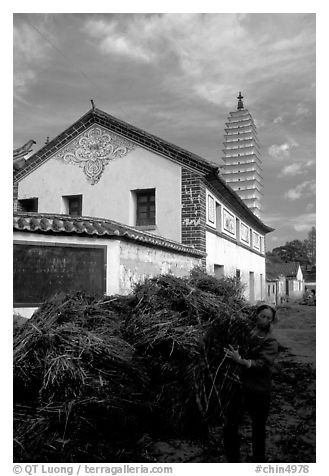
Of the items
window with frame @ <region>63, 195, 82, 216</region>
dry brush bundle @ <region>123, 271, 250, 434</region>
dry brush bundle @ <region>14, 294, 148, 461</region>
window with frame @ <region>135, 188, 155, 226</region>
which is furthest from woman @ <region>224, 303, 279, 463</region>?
window with frame @ <region>63, 195, 82, 216</region>

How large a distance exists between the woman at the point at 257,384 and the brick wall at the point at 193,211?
25.7 feet

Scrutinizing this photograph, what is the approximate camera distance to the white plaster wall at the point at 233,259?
40.7 feet

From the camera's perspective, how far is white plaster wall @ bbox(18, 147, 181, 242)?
37.4 ft

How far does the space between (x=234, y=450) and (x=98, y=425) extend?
1206 mm

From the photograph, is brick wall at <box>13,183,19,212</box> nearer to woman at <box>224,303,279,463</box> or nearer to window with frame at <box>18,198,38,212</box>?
window with frame at <box>18,198,38,212</box>

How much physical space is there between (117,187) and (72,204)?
174cm

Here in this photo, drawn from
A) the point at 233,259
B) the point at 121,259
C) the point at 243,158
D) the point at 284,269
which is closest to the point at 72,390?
the point at 121,259

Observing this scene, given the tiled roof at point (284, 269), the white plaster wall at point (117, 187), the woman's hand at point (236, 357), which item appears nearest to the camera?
the woman's hand at point (236, 357)

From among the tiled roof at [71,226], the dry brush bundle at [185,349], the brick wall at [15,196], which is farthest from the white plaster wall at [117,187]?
the dry brush bundle at [185,349]

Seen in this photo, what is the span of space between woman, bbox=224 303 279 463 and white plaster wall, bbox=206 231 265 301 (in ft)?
15.9

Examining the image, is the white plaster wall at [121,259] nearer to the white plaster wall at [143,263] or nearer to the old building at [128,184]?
the white plaster wall at [143,263]

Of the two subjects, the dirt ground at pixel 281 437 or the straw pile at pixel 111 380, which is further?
the dirt ground at pixel 281 437

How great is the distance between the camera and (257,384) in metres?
3.15

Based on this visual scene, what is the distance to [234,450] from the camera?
3.28m
